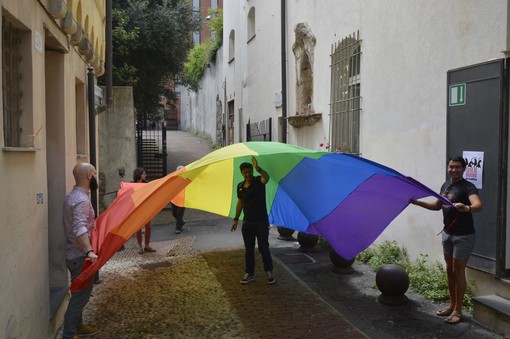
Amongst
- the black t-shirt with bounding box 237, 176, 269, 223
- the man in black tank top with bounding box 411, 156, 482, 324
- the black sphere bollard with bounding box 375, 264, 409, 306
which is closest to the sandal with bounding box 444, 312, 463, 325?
the man in black tank top with bounding box 411, 156, 482, 324

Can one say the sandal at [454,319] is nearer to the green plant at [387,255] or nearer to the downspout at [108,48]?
the green plant at [387,255]

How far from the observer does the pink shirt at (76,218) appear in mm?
4336

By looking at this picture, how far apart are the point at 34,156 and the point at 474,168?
4.66 m

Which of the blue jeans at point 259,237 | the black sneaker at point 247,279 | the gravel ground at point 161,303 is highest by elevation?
the blue jeans at point 259,237

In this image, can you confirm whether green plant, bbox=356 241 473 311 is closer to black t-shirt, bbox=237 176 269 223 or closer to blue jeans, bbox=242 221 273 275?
blue jeans, bbox=242 221 273 275

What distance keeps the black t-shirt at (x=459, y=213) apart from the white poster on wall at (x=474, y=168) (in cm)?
42

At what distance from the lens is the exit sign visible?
541 centimetres

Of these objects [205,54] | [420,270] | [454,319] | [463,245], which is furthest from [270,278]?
[205,54]

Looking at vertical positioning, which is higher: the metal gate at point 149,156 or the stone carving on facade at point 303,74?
the stone carving on facade at point 303,74

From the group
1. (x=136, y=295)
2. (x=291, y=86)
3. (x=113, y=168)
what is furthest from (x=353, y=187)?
(x=113, y=168)

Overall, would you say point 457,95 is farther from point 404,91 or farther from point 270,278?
point 270,278

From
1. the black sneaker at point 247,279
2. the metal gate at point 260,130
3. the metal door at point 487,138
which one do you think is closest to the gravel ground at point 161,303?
the black sneaker at point 247,279

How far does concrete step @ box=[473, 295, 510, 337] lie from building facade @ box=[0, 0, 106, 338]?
4408 mm

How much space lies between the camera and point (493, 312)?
4641 millimetres
